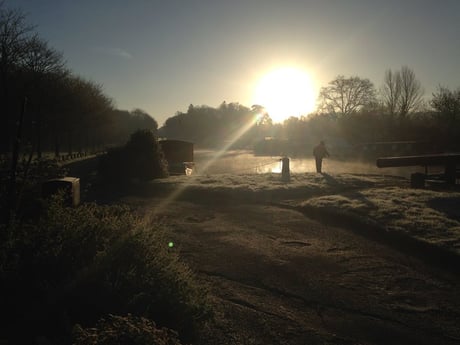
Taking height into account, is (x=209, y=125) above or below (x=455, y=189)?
above

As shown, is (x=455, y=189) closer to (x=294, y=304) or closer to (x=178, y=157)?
(x=294, y=304)

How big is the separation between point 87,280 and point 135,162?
53.5ft

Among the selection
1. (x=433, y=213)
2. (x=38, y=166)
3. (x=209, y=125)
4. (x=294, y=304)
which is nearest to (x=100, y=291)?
(x=294, y=304)

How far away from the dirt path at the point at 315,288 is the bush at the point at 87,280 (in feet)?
1.82

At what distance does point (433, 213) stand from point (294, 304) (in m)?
6.20

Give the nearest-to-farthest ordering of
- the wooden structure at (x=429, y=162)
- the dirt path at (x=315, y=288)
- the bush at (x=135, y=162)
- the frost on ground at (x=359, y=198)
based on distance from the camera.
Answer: the dirt path at (x=315, y=288) → the frost on ground at (x=359, y=198) → the wooden structure at (x=429, y=162) → the bush at (x=135, y=162)

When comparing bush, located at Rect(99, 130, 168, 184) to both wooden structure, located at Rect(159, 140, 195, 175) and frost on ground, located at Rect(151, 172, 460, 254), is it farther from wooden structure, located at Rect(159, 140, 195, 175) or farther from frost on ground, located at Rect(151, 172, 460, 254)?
wooden structure, located at Rect(159, 140, 195, 175)

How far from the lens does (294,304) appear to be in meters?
5.48

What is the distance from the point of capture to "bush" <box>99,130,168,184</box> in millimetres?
19766

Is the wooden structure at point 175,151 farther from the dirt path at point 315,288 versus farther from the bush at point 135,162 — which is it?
the dirt path at point 315,288

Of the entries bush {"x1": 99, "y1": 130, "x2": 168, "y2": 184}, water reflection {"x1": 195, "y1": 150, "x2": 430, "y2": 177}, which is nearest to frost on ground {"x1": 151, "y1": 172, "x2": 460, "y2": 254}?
bush {"x1": 99, "y1": 130, "x2": 168, "y2": 184}

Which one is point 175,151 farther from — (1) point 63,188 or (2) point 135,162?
(1) point 63,188

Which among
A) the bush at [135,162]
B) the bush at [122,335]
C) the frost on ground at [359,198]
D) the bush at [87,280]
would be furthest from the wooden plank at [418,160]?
the bush at [122,335]

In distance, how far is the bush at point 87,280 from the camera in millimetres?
3816
